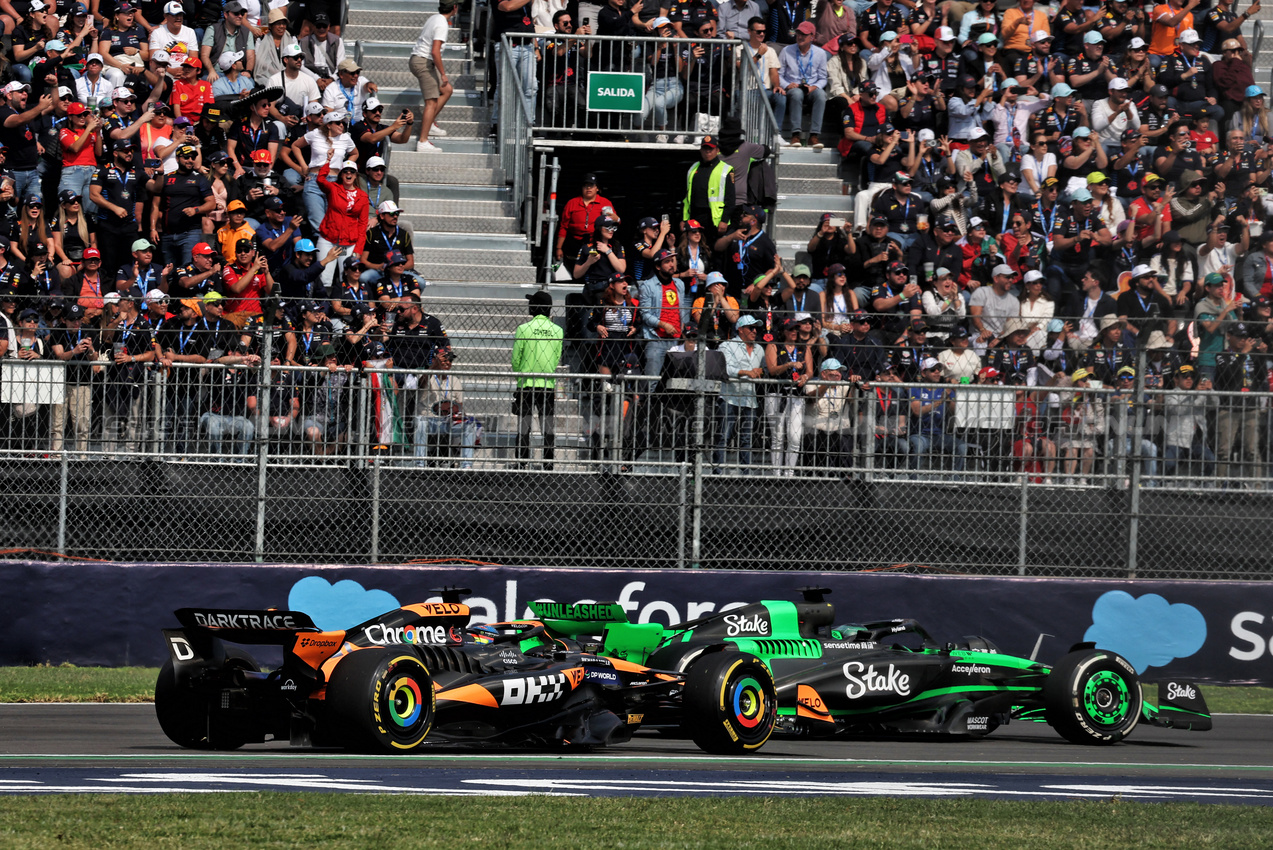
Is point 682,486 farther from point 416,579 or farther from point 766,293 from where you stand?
point 766,293

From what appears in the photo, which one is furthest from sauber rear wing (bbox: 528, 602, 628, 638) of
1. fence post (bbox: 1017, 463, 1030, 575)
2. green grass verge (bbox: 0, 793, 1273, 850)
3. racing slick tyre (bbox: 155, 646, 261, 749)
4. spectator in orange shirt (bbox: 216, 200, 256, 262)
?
spectator in orange shirt (bbox: 216, 200, 256, 262)

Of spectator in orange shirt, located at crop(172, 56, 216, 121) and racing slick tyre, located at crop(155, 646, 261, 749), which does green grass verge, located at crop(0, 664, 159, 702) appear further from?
spectator in orange shirt, located at crop(172, 56, 216, 121)

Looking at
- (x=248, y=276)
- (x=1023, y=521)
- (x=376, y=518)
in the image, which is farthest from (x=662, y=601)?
(x=248, y=276)

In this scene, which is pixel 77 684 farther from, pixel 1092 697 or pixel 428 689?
pixel 1092 697

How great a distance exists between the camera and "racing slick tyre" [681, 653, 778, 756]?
9.33 m

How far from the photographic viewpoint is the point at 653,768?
8906mm

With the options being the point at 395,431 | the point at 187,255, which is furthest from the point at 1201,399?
the point at 187,255

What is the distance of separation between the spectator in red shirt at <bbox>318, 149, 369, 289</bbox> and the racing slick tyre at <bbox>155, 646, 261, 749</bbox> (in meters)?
8.32

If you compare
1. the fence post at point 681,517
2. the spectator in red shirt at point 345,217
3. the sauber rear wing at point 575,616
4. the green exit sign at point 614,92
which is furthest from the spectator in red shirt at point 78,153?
the sauber rear wing at point 575,616

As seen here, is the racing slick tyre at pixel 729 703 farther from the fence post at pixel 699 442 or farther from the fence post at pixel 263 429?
the fence post at pixel 263 429

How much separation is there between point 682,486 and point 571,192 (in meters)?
8.04

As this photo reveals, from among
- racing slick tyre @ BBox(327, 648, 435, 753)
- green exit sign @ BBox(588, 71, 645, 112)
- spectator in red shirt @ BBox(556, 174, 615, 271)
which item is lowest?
racing slick tyre @ BBox(327, 648, 435, 753)

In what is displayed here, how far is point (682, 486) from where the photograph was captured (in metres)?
13.7

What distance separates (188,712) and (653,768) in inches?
99.1
